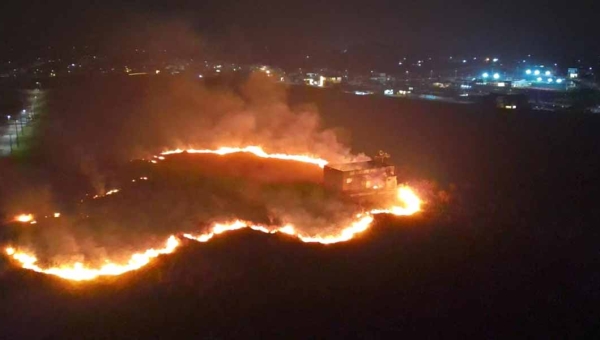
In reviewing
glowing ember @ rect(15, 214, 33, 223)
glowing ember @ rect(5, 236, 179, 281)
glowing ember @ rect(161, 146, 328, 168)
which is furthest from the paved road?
glowing ember @ rect(5, 236, 179, 281)

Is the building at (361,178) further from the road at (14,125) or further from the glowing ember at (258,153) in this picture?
the road at (14,125)

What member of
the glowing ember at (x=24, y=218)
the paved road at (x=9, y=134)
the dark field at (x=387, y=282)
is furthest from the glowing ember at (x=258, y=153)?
the glowing ember at (x=24, y=218)

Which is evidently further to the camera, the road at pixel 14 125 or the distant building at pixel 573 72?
the distant building at pixel 573 72

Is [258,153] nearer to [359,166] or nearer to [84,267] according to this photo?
[359,166]

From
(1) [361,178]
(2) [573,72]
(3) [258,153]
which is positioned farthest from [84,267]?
(2) [573,72]

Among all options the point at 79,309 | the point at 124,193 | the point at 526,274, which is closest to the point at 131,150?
the point at 124,193

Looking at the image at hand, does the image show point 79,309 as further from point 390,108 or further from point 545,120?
point 390,108

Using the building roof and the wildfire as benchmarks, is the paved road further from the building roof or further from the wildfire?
the building roof
